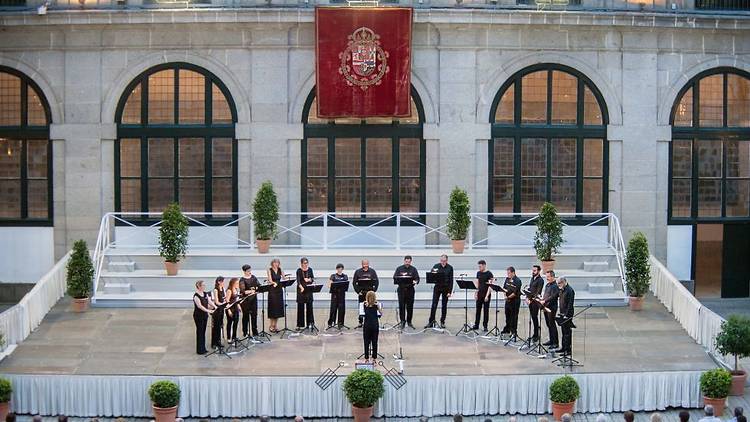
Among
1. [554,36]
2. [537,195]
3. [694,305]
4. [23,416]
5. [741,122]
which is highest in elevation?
[554,36]

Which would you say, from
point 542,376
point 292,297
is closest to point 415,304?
point 292,297

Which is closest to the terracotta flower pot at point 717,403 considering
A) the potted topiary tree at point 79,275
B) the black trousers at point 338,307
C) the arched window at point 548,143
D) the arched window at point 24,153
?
the black trousers at point 338,307

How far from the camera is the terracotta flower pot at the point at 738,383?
81.8ft

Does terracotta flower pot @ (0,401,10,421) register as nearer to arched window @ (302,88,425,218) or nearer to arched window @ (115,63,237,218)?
arched window @ (115,63,237,218)

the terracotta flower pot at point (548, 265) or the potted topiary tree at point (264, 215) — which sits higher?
the potted topiary tree at point (264, 215)

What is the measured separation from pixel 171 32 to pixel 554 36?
436 inches

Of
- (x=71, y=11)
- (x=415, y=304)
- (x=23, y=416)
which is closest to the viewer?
(x=23, y=416)

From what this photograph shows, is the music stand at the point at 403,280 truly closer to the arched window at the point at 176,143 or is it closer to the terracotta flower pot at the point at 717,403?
the terracotta flower pot at the point at 717,403

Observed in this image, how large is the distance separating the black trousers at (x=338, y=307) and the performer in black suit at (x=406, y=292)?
138cm

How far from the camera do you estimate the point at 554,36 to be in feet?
111

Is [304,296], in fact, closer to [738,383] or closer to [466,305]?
[466,305]

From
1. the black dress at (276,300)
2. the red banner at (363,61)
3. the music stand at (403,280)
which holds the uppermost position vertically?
the red banner at (363,61)

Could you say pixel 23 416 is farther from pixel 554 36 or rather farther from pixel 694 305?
pixel 554 36

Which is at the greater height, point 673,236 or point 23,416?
point 673,236
